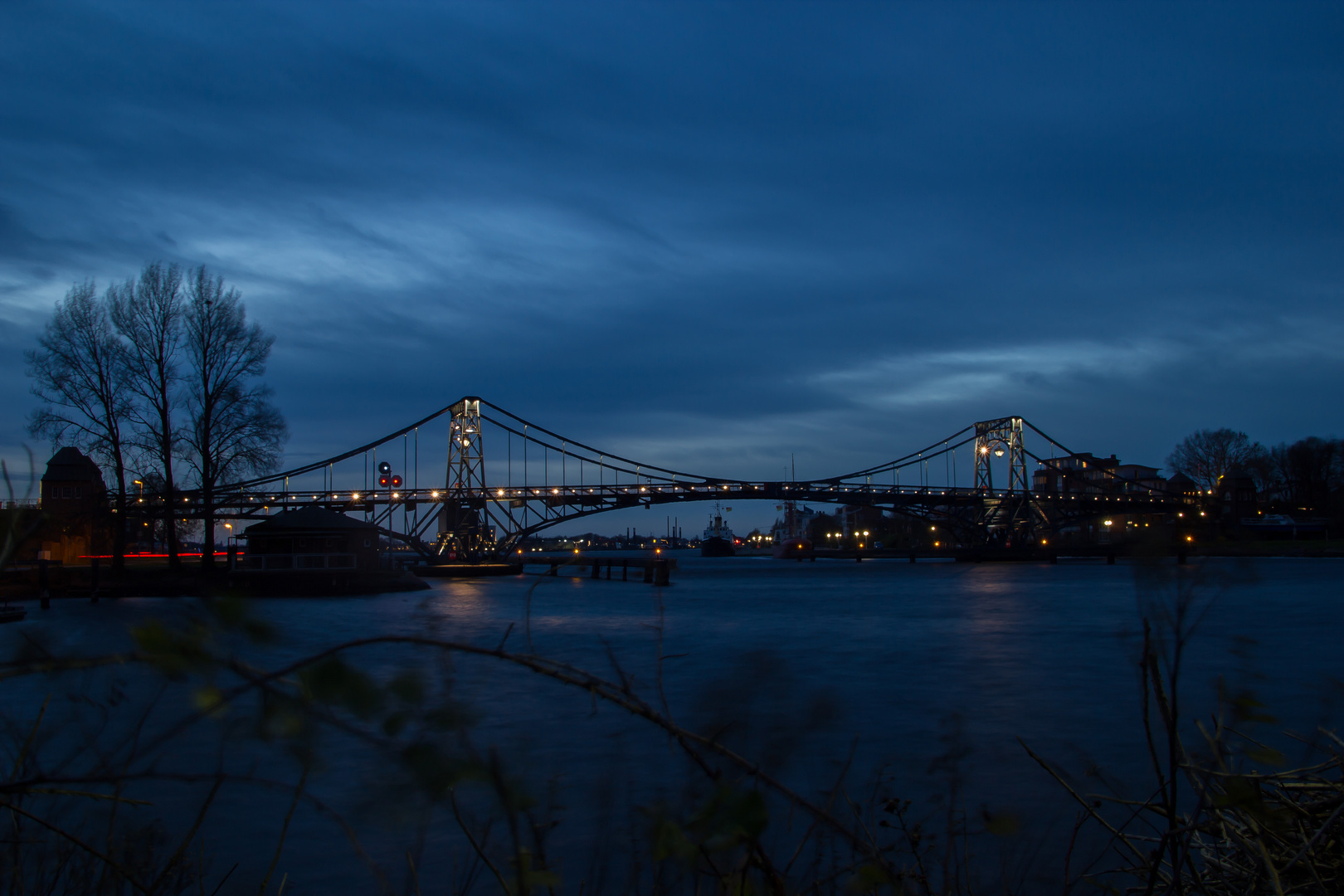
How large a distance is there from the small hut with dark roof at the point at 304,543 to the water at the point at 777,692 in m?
3.11

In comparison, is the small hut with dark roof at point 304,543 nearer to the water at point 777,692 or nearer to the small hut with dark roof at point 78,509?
the water at point 777,692

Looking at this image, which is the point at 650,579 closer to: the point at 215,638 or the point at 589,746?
the point at 589,746

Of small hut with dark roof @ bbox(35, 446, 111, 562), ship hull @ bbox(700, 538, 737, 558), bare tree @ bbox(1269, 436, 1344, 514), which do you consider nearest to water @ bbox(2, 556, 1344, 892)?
small hut with dark roof @ bbox(35, 446, 111, 562)

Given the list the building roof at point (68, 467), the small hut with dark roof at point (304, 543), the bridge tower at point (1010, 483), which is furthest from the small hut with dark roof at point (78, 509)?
the bridge tower at point (1010, 483)

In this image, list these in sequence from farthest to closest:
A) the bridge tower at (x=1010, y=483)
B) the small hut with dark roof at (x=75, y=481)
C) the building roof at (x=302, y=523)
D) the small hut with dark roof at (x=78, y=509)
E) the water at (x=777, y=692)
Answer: the bridge tower at (x=1010, y=483) → the building roof at (x=302, y=523) → the small hut with dark roof at (x=75, y=481) → the small hut with dark roof at (x=78, y=509) → the water at (x=777, y=692)

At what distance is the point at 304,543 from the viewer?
3778 cm

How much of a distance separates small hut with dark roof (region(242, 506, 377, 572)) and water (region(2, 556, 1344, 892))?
3.11m

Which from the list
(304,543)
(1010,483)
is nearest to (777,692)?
(304,543)

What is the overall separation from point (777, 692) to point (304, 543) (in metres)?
39.0

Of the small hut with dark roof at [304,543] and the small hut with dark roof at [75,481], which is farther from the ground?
the small hut with dark roof at [75,481]

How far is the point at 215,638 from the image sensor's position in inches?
51.5

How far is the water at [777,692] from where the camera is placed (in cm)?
212

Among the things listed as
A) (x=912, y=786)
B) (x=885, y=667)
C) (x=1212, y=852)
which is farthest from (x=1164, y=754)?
(x=885, y=667)

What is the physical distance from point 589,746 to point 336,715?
9.63 meters
